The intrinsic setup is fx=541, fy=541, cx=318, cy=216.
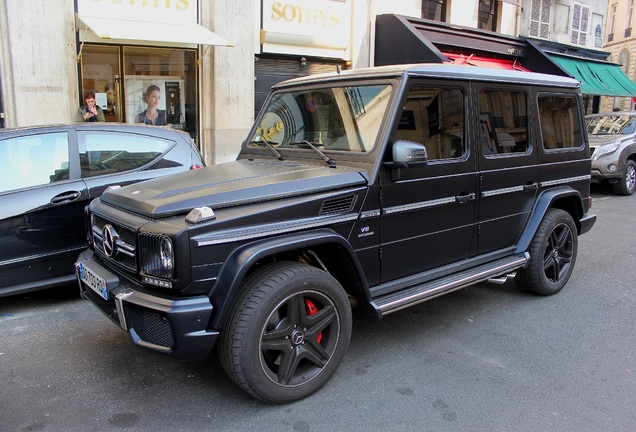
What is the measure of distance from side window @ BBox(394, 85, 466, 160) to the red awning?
10443 mm

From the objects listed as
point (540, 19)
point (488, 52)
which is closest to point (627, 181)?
point (488, 52)

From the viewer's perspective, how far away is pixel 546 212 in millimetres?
5117

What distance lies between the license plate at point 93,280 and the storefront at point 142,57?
253 inches

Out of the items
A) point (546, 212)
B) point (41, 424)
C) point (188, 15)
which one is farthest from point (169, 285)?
point (188, 15)

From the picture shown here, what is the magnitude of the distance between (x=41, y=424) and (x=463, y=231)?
125 inches

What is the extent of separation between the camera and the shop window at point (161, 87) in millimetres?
10562

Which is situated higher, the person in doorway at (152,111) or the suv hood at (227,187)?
the person in doorway at (152,111)

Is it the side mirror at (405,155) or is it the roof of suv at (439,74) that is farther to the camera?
the roof of suv at (439,74)

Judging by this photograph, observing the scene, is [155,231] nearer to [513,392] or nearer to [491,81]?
[513,392]

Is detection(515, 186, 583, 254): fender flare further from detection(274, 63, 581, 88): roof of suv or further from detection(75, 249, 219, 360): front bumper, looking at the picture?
detection(75, 249, 219, 360): front bumper

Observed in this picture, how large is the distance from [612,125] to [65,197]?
12.0 metres

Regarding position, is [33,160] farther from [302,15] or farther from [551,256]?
[302,15]

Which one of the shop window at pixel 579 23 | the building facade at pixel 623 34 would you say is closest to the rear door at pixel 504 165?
the shop window at pixel 579 23

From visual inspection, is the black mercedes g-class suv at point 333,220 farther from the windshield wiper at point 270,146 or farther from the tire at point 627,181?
the tire at point 627,181
